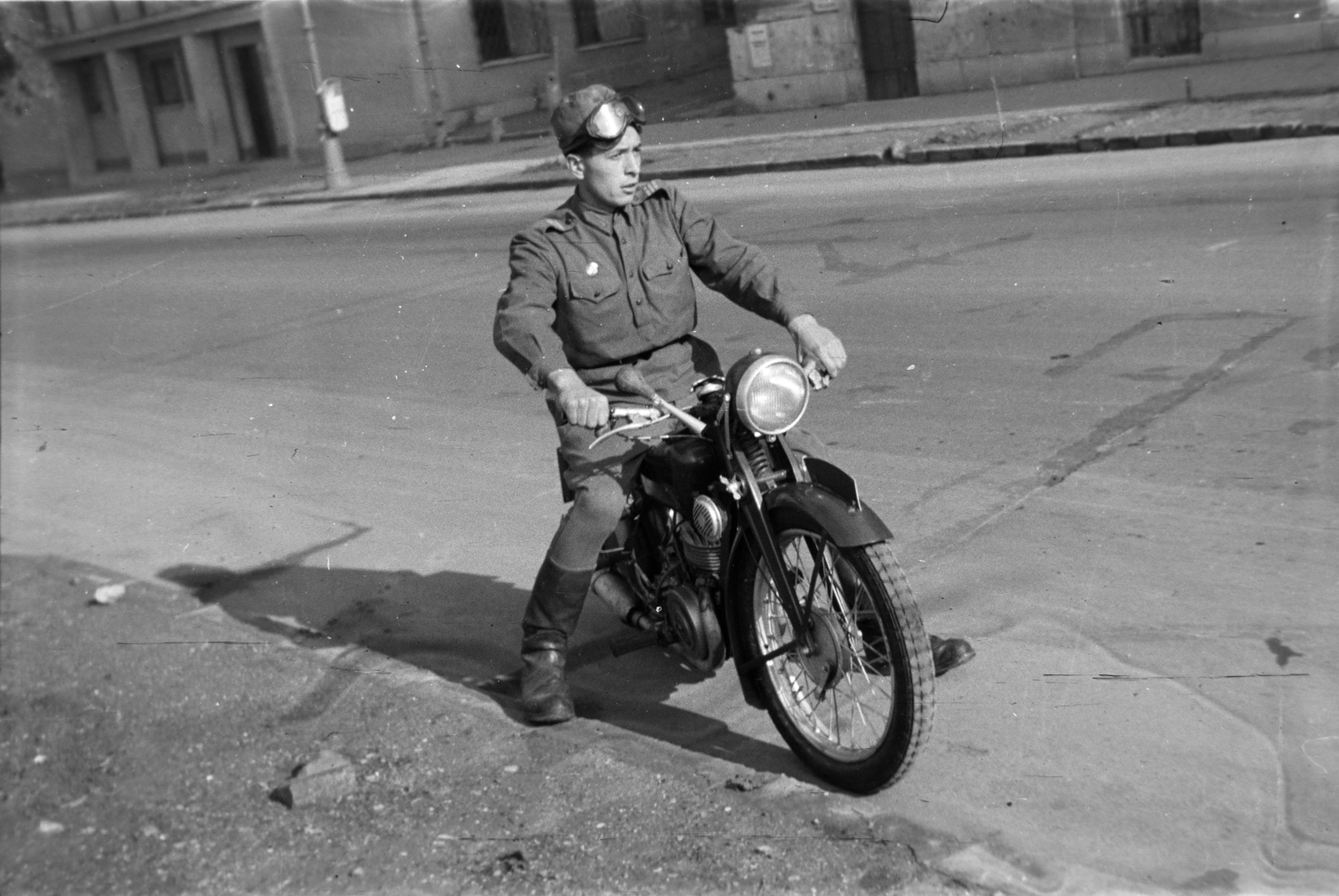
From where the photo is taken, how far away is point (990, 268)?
30.7ft

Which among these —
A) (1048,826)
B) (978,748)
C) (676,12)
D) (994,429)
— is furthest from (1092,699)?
(676,12)

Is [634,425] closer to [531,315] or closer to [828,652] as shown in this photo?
[531,315]

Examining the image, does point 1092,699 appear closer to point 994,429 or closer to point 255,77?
point 994,429

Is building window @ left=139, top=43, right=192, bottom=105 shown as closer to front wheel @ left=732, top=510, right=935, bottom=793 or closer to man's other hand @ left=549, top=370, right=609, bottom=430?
man's other hand @ left=549, top=370, right=609, bottom=430

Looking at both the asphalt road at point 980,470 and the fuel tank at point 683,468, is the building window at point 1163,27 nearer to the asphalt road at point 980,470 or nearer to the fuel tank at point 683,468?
the asphalt road at point 980,470

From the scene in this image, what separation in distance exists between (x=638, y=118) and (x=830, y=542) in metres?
1.30

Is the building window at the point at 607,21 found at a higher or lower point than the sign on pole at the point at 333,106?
higher

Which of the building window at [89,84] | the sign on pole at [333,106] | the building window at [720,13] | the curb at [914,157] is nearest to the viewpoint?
the curb at [914,157]

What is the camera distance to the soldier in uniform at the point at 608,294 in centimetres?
400

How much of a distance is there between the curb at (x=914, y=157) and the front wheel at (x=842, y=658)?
10.6m

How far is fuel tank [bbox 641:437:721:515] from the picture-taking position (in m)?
3.90

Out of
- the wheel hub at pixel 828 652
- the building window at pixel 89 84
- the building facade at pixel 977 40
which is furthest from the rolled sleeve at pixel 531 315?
the building window at pixel 89 84

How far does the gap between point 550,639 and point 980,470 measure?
225cm

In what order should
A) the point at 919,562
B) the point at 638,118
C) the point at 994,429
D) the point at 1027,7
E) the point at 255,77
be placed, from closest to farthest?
the point at 638,118
the point at 919,562
the point at 994,429
the point at 1027,7
the point at 255,77
